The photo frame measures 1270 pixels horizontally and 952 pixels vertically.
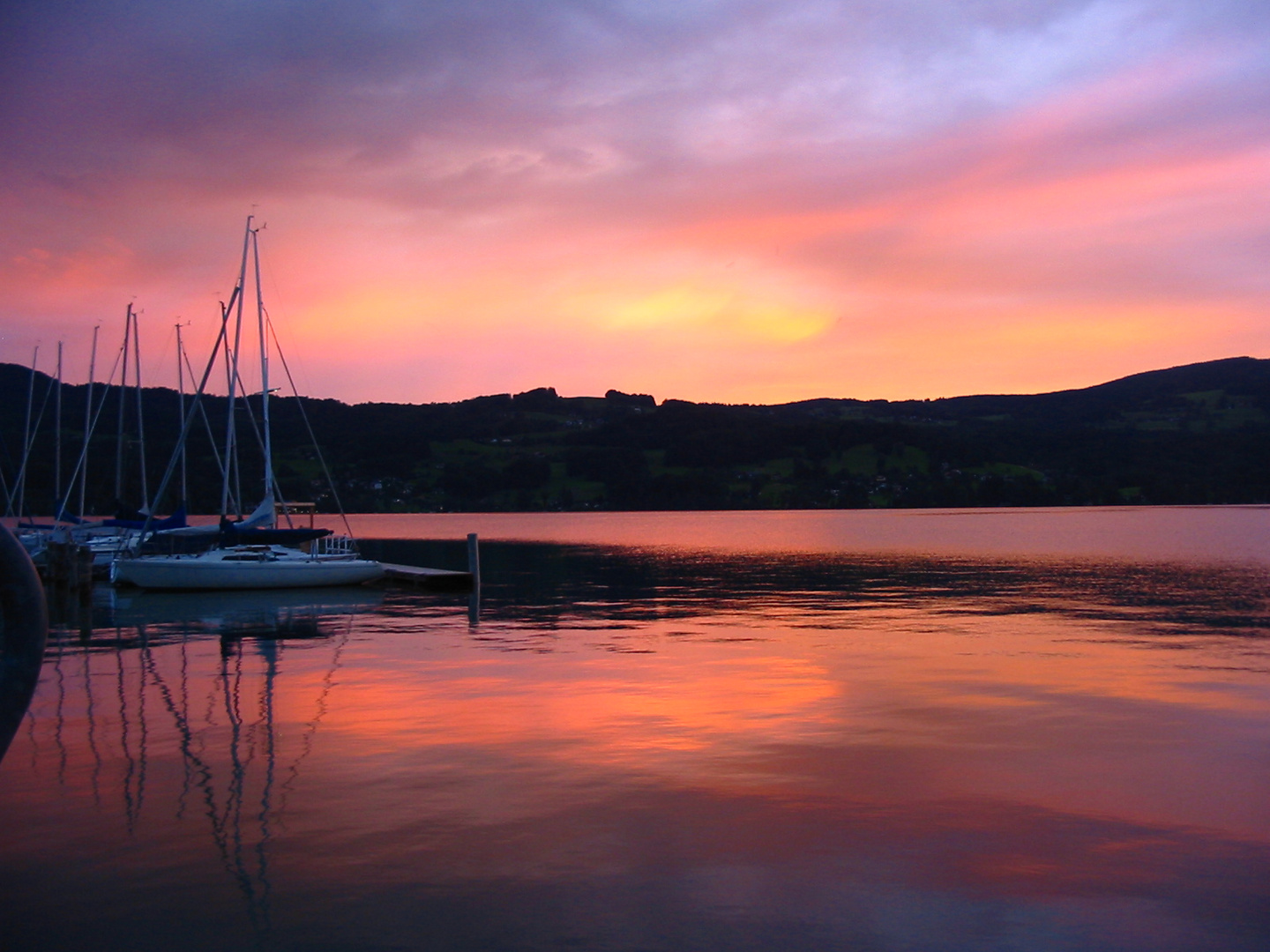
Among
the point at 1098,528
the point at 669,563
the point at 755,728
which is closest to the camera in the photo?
the point at 755,728

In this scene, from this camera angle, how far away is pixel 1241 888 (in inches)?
328

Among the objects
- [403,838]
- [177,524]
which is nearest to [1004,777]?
[403,838]

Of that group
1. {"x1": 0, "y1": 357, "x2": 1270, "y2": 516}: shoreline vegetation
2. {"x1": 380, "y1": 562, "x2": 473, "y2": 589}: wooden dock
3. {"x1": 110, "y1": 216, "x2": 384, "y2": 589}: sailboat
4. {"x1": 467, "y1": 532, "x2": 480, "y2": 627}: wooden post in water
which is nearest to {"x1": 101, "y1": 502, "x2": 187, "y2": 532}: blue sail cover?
{"x1": 110, "y1": 216, "x2": 384, "y2": 589}: sailboat

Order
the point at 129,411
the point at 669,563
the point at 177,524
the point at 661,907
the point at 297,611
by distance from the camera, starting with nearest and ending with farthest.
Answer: the point at 661,907 → the point at 297,611 → the point at 177,524 → the point at 669,563 → the point at 129,411

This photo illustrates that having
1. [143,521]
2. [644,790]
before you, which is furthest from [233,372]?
[644,790]

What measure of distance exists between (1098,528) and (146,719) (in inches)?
3797

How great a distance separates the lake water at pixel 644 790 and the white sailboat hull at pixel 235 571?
12.0 m

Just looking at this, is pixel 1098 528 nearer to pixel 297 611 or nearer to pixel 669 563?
pixel 669 563

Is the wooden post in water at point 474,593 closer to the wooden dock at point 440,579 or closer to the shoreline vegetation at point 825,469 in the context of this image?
the wooden dock at point 440,579

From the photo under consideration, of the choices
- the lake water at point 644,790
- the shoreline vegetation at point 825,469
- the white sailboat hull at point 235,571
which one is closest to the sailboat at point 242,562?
the white sailboat hull at point 235,571

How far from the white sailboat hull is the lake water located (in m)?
12.0

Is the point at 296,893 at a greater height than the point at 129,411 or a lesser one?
lesser

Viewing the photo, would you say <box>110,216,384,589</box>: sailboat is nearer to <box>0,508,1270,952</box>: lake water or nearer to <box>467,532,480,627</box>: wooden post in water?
<box>467,532,480,627</box>: wooden post in water

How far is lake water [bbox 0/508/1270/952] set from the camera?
7809 millimetres
